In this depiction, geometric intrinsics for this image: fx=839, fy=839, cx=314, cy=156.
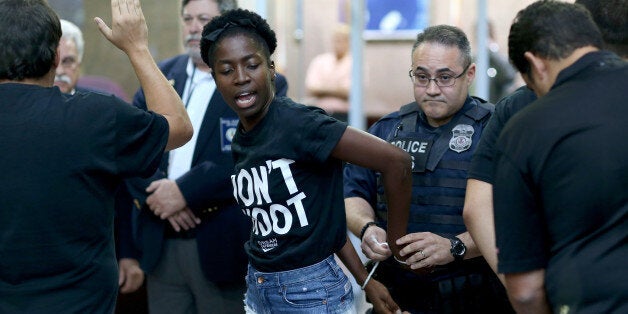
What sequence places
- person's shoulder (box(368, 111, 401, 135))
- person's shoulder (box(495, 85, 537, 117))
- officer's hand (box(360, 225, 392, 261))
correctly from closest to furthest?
person's shoulder (box(495, 85, 537, 117)) < officer's hand (box(360, 225, 392, 261)) < person's shoulder (box(368, 111, 401, 135))

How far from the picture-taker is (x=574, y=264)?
6.86ft

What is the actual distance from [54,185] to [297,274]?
2.73 feet

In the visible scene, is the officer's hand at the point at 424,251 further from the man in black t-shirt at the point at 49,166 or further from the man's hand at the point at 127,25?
the man's hand at the point at 127,25

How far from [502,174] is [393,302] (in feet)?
3.29

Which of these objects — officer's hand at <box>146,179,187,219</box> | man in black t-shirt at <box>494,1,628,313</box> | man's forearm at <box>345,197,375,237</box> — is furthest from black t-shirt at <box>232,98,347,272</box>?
officer's hand at <box>146,179,187,219</box>

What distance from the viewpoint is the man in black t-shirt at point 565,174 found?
204 cm

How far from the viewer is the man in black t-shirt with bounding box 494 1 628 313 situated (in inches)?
80.5

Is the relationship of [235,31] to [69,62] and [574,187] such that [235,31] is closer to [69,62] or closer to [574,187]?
[574,187]

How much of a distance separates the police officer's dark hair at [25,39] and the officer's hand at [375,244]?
1.27 m

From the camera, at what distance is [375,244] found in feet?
9.95

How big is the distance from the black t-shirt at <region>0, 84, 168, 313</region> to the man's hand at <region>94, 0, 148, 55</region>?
0.80 ft

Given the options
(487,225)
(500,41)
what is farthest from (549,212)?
(500,41)

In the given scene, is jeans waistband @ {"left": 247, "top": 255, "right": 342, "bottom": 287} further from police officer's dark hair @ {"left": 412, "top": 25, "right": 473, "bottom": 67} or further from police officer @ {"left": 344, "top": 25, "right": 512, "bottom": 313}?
police officer's dark hair @ {"left": 412, "top": 25, "right": 473, "bottom": 67}

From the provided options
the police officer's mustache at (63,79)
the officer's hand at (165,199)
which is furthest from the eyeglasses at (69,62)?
the officer's hand at (165,199)
